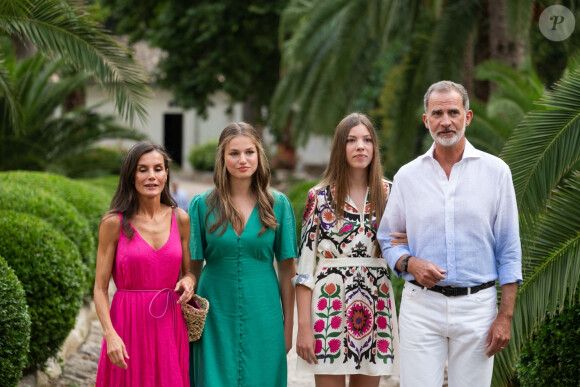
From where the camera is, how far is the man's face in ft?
11.9

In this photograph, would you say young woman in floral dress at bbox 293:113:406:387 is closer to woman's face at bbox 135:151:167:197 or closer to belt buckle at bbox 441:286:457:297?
belt buckle at bbox 441:286:457:297

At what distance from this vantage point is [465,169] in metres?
3.67

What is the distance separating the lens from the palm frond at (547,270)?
169 inches

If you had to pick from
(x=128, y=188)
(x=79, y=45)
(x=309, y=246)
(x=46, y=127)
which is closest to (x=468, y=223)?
(x=309, y=246)

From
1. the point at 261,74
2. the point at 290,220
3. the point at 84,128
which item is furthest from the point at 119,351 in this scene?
the point at 261,74

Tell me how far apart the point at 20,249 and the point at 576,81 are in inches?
160

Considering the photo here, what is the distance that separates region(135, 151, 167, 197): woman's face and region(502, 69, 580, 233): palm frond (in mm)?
2053

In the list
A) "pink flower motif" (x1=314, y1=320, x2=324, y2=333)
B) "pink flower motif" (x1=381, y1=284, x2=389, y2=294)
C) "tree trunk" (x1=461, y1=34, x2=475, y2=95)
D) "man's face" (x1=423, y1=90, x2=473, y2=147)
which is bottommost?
"pink flower motif" (x1=314, y1=320, x2=324, y2=333)

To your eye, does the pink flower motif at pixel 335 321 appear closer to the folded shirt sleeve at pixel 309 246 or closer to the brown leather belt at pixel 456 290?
the folded shirt sleeve at pixel 309 246

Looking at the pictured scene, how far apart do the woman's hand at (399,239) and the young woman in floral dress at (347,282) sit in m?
0.28

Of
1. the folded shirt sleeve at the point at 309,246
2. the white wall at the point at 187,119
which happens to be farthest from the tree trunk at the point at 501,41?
the white wall at the point at 187,119

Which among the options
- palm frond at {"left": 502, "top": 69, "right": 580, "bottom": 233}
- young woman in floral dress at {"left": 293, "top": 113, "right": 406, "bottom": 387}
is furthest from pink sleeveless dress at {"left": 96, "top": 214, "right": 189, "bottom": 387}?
palm frond at {"left": 502, "top": 69, "right": 580, "bottom": 233}

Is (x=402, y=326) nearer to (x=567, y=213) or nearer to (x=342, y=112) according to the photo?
(x=567, y=213)

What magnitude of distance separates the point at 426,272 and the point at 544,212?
1.31 m
